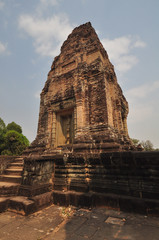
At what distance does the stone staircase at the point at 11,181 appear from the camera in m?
3.95

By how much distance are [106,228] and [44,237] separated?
3.98ft

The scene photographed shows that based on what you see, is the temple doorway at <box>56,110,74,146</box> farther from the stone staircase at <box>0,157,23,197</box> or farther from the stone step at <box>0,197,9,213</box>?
the stone step at <box>0,197,9,213</box>

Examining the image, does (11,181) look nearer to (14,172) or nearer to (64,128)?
(14,172)

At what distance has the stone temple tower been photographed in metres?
5.82

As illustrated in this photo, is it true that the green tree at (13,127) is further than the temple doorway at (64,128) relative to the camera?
Yes

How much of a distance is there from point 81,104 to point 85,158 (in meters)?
3.24

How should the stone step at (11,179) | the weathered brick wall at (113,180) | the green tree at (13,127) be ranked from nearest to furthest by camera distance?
1. the weathered brick wall at (113,180)
2. the stone step at (11,179)
3. the green tree at (13,127)

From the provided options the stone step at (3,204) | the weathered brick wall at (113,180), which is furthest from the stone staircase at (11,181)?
the weathered brick wall at (113,180)

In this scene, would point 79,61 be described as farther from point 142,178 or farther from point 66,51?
point 142,178

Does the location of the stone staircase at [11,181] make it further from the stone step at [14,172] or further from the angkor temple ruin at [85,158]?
the angkor temple ruin at [85,158]

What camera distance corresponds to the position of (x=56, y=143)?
7473mm

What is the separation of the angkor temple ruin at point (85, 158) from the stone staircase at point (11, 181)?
15 centimetres

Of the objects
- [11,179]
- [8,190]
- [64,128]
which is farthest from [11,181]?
[64,128]

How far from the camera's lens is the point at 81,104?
676 centimetres
